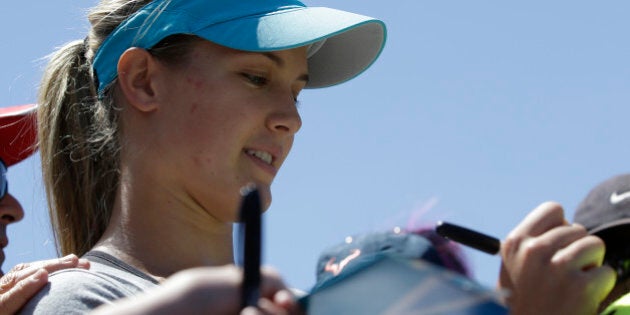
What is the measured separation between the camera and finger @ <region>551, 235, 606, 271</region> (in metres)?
2.06

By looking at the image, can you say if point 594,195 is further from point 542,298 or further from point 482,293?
point 482,293

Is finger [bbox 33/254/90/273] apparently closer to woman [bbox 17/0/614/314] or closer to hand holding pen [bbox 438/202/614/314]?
woman [bbox 17/0/614/314]

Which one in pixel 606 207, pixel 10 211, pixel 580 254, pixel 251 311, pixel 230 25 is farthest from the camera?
pixel 10 211

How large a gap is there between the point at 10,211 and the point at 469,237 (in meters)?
3.40

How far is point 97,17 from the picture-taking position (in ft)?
10.9

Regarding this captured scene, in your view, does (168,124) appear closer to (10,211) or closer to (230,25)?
(230,25)

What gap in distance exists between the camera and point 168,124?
298 centimetres

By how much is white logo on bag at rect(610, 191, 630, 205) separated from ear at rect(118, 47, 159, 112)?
1319 millimetres

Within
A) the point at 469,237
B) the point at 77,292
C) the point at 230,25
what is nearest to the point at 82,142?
the point at 230,25

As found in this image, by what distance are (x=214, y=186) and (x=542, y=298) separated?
104cm

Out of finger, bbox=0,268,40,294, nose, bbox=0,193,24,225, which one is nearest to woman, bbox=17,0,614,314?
finger, bbox=0,268,40,294

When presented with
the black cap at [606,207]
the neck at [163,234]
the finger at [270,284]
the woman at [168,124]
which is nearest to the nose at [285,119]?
the woman at [168,124]

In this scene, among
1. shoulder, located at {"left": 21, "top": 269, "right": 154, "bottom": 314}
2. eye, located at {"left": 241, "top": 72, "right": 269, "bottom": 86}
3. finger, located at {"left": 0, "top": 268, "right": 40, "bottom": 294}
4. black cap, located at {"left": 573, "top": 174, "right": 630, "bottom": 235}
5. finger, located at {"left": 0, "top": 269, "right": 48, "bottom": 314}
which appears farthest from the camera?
black cap, located at {"left": 573, "top": 174, "right": 630, "bottom": 235}

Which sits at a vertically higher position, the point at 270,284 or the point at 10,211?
the point at 270,284
